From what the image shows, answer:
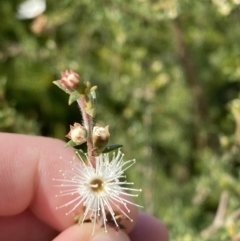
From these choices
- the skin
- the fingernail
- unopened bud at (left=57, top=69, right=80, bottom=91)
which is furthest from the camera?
the skin

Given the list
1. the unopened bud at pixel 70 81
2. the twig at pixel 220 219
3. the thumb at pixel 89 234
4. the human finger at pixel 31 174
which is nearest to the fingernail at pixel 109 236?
the thumb at pixel 89 234

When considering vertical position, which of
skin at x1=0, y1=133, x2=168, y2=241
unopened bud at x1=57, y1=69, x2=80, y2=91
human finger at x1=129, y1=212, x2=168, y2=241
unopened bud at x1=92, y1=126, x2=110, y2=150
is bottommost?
human finger at x1=129, y1=212, x2=168, y2=241

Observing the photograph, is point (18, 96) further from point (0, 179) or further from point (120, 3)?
point (0, 179)

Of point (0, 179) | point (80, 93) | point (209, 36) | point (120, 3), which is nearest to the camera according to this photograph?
point (80, 93)

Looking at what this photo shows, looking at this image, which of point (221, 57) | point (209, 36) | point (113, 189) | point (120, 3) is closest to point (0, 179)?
point (113, 189)

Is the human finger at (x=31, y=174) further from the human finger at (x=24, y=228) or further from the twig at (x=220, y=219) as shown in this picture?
the twig at (x=220, y=219)

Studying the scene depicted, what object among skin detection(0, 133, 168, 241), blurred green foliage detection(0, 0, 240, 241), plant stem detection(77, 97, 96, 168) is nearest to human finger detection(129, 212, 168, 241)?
skin detection(0, 133, 168, 241)

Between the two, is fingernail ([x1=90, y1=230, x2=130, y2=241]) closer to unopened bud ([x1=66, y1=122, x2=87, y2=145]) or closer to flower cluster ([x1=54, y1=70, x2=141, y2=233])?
flower cluster ([x1=54, y1=70, x2=141, y2=233])
